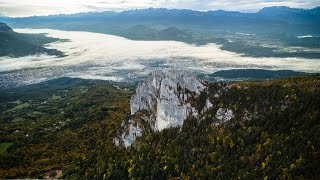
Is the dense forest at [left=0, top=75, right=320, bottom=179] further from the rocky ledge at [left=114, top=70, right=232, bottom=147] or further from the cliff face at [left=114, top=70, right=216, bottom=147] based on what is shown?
the cliff face at [left=114, top=70, right=216, bottom=147]

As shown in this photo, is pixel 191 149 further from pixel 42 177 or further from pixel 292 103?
pixel 42 177

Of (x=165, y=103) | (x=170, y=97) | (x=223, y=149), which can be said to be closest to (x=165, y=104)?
(x=165, y=103)

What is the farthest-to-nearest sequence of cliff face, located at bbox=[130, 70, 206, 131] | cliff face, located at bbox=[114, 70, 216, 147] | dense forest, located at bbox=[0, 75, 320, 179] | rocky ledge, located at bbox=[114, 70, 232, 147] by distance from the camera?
cliff face, located at bbox=[130, 70, 206, 131], cliff face, located at bbox=[114, 70, 216, 147], rocky ledge, located at bbox=[114, 70, 232, 147], dense forest, located at bbox=[0, 75, 320, 179]

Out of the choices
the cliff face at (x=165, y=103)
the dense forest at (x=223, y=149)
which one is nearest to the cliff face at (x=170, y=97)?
the cliff face at (x=165, y=103)

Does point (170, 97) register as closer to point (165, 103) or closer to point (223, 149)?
point (165, 103)

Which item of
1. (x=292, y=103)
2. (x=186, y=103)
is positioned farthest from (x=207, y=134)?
(x=292, y=103)

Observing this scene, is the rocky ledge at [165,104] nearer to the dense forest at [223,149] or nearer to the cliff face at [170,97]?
the cliff face at [170,97]

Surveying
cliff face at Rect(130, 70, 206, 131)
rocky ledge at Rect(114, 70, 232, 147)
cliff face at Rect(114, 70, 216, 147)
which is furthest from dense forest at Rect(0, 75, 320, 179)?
cliff face at Rect(130, 70, 206, 131)

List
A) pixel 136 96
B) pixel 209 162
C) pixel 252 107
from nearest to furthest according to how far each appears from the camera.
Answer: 1. pixel 209 162
2. pixel 252 107
3. pixel 136 96
